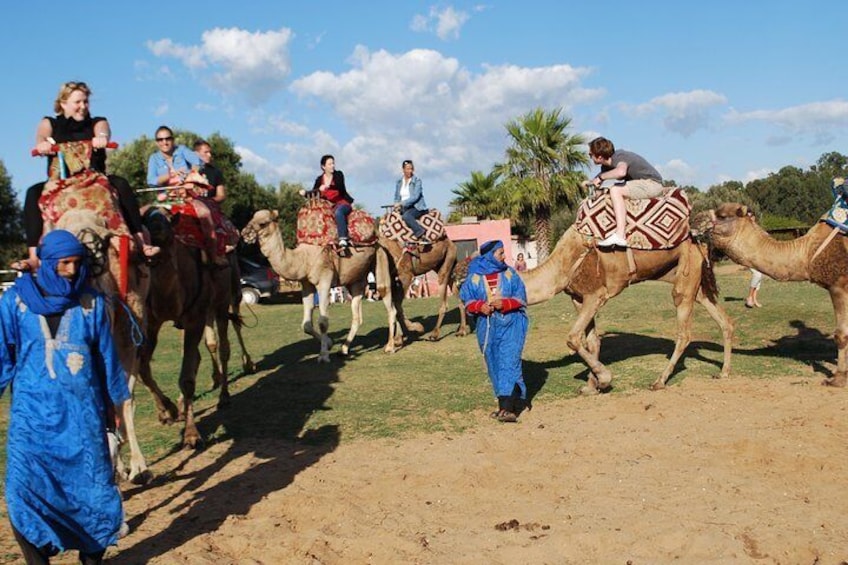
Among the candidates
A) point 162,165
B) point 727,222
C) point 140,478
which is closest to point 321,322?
point 162,165

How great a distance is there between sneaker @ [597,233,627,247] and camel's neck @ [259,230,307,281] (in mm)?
4948

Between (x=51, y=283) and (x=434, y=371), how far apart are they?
25.0 ft

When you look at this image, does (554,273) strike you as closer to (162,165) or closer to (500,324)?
(500,324)

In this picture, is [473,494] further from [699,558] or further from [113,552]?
[113,552]

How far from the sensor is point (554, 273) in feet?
30.2

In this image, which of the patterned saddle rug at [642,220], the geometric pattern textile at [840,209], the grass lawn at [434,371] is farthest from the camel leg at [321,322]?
the geometric pattern textile at [840,209]

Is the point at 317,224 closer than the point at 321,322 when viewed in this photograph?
No

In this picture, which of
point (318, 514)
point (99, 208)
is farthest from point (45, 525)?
point (99, 208)

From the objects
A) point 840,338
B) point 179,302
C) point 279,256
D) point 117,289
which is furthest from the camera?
point 279,256

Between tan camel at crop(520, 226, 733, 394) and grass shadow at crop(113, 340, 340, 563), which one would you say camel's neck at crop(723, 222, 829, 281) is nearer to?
tan camel at crop(520, 226, 733, 394)

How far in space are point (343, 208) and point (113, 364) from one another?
333 inches

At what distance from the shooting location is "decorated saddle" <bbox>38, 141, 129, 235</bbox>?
5.47 metres

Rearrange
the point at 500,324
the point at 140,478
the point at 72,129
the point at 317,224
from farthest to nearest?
the point at 317,224, the point at 500,324, the point at 140,478, the point at 72,129

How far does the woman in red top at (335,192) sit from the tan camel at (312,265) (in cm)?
44
